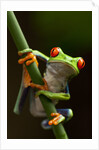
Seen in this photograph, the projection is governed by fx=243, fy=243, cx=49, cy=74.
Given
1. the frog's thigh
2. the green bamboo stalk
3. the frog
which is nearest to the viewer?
the green bamboo stalk

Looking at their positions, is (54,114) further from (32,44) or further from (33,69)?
(32,44)

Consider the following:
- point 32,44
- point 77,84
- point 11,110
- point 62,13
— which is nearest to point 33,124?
point 11,110

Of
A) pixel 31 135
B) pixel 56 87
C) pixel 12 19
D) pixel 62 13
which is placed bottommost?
pixel 31 135

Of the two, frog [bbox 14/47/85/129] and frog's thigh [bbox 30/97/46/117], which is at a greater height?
frog [bbox 14/47/85/129]

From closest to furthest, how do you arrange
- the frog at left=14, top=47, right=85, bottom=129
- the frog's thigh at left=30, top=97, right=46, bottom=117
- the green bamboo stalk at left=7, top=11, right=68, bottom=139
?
1. the green bamboo stalk at left=7, top=11, right=68, bottom=139
2. the frog at left=14, top=47, right=85, bottom=129
3. the frog's thigh at left=30, top=97, right=46, bottom=117

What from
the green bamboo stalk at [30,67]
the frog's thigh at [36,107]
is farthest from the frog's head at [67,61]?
the frog's thigh at [36,107]

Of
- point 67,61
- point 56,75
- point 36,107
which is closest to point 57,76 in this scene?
point 56,75

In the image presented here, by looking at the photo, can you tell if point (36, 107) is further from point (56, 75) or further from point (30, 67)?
point (30, 67)

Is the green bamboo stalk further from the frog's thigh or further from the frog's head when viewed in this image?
the frog's thigh

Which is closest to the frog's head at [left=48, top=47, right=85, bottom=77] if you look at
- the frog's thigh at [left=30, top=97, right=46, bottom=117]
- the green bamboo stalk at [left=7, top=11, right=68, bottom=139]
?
the green bamboo stalk at [left=7, top=11, right=68, bottom=139]

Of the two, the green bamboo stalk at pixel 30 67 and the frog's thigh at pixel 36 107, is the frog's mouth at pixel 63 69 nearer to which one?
the green bamboo stalk at pixel 30 67

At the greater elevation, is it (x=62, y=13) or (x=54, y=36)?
(x=62, y=13)
